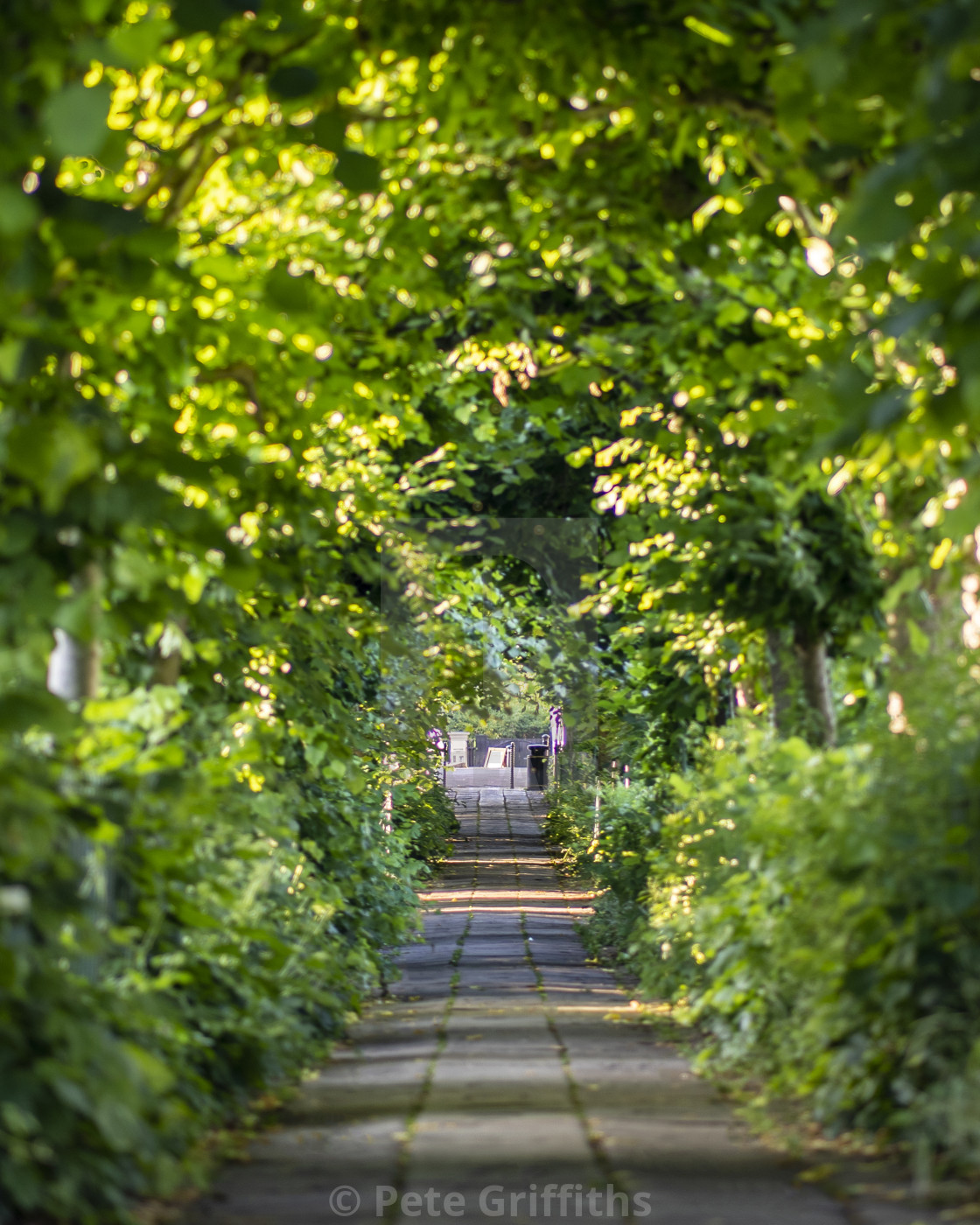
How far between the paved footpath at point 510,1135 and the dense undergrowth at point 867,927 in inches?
11.7

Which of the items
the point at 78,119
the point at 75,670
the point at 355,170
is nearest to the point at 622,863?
the point at 75,670

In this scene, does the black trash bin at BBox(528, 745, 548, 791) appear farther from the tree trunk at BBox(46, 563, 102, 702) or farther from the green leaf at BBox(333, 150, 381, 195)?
the green leaf at BBox(333, 150, 381, 195)

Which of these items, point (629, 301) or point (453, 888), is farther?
point (453, 888)

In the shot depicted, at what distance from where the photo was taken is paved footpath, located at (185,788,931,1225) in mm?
3645

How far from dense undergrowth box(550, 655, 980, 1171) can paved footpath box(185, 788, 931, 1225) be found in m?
0.30

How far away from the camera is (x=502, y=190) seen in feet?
16.2

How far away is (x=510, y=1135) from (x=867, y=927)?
135cm

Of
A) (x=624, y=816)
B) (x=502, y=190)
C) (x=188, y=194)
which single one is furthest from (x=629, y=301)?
(x=624, y=816)

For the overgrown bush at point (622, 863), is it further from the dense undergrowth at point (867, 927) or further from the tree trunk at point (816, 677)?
the dense undergrowth at point (867, 927)

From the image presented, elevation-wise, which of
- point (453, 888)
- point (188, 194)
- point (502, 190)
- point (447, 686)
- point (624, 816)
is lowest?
point (453, 888)

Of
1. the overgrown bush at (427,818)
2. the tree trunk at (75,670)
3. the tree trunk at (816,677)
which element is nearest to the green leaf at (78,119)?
the tree trunk at (75,670)

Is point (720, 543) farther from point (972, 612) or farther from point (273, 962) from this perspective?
point (273, 962)

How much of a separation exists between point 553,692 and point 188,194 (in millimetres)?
11208

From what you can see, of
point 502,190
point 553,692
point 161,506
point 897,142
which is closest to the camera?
point 161,506
